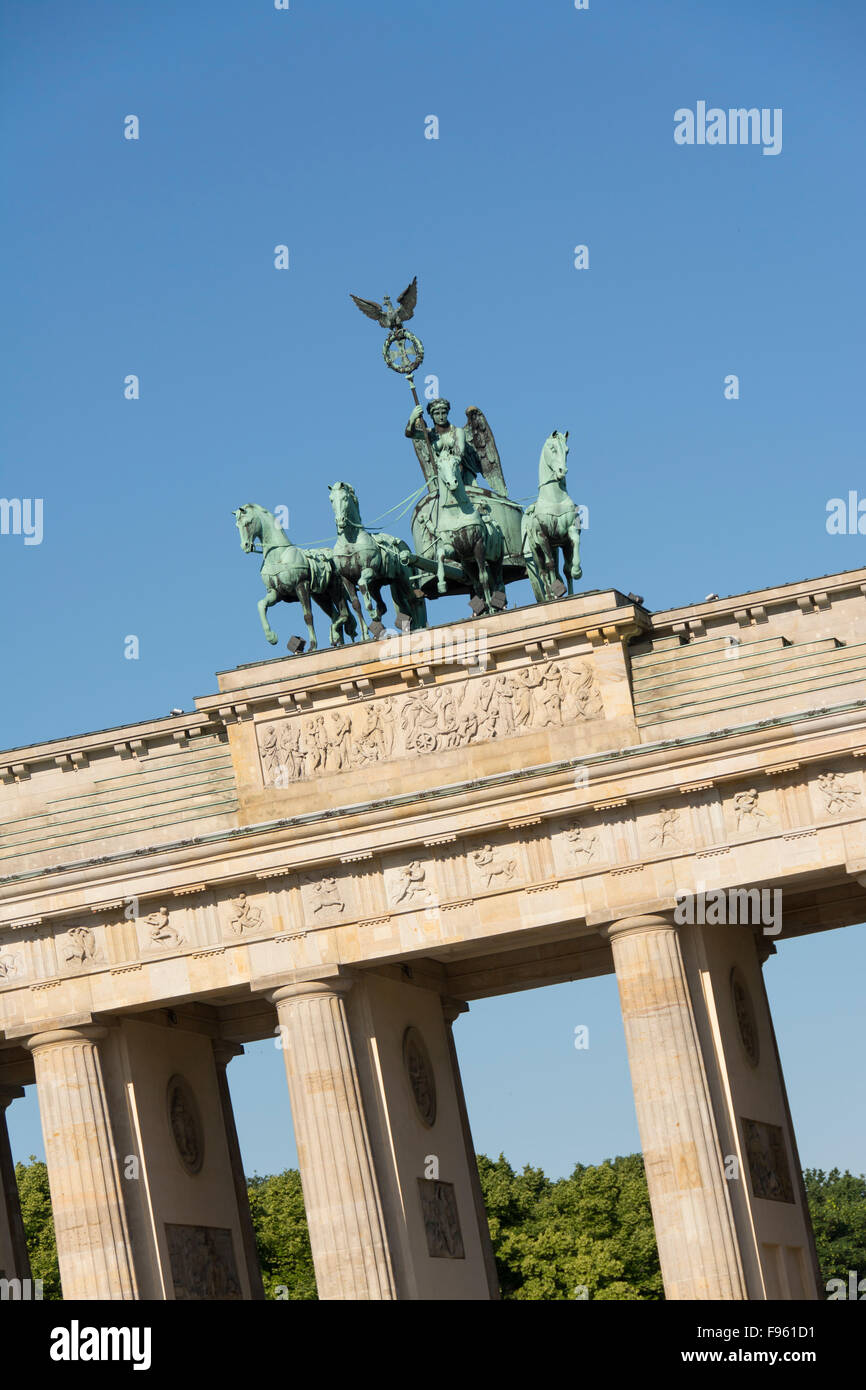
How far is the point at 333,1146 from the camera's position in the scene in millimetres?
38125

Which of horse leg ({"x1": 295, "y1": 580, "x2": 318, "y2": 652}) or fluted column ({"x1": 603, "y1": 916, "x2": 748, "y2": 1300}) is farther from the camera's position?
horse leg ({"x1": 295, "y1": 580, "x2": 318, "y2": 652})

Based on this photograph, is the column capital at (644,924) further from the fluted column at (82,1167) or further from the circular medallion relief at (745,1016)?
the fluted column at (82,1167)

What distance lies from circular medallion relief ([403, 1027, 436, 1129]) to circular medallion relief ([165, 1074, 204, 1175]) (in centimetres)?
458

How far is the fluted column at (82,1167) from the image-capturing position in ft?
128

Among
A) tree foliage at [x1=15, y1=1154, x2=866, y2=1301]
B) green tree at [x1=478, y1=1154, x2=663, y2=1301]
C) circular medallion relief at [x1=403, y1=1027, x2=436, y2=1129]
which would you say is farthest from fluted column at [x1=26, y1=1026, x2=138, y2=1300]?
green tree at [x1=478, y1=1154, x2=663, y2=1301]

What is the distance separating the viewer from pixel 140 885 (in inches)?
1565

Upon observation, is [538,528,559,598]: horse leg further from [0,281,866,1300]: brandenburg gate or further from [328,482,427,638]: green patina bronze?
[328,482,427,638]: green patina bronze

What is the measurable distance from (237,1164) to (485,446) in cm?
1512

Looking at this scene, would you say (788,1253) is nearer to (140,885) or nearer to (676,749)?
(676,749)

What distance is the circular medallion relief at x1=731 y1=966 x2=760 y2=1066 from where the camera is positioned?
129 ft

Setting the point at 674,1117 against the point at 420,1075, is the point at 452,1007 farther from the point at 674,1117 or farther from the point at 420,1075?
the point at 674,1117
